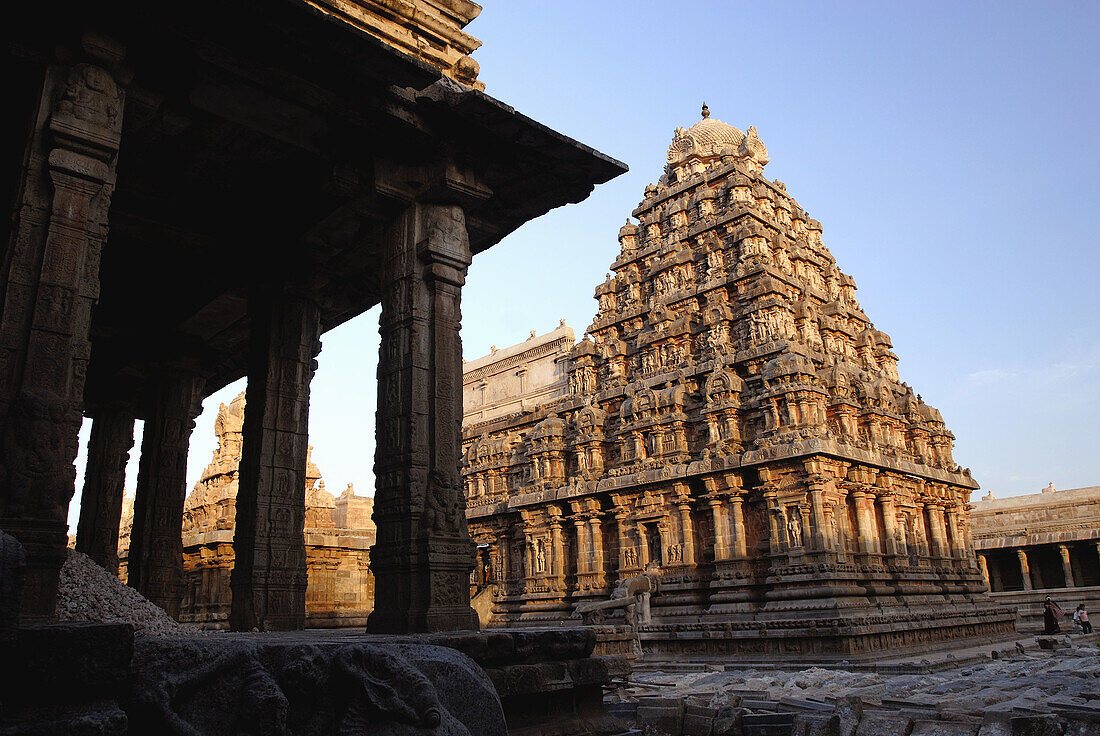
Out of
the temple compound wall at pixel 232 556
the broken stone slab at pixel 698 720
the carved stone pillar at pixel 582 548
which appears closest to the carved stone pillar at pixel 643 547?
the carved stone pillar at pixel 582 548

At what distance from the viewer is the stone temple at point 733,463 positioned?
1956 cm

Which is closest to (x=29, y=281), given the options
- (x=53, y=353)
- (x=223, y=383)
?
(x=53, y=353)

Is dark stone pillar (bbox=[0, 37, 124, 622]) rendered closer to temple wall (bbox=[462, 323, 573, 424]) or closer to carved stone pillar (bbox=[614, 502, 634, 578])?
carved stone pillar (bbox=[614, 502, 634, 578])

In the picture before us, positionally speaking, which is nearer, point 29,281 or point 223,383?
point 29,281

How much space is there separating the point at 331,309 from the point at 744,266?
16.6 meters

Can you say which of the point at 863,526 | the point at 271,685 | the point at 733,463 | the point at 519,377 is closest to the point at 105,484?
the point at 271,685

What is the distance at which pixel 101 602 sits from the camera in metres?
7.70

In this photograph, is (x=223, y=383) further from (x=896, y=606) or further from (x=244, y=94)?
(x=896, y=606)

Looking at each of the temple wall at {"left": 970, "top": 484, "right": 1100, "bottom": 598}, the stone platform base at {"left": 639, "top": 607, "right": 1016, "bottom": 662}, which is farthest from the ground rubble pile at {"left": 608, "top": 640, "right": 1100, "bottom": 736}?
the temple wall at {"left": 970, "top": 484, "right": 1100, "bottom": 598}

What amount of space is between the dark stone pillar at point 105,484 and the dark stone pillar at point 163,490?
1.50m

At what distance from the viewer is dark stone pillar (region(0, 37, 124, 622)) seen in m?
4.94

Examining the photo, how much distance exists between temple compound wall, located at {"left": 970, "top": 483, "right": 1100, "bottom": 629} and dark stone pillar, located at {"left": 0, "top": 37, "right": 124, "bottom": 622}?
3587 cm

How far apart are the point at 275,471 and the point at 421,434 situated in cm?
322

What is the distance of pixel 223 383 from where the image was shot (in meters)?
14.6
